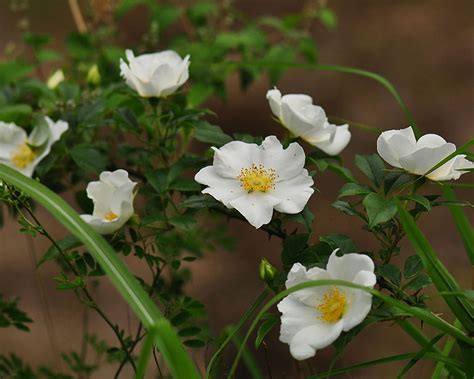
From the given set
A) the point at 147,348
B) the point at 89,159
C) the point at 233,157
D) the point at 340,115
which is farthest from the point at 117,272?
the point at 340,115

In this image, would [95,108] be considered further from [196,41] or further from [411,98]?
[411,98]

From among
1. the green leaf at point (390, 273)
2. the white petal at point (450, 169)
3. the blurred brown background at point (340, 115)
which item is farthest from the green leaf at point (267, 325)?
the blurred brown background at point (340, 115)

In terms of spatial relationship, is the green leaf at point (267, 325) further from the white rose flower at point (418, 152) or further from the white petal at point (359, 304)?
the white rose flower at point (418, 152)

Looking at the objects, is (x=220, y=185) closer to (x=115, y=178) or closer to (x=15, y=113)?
(x=115, y=178)

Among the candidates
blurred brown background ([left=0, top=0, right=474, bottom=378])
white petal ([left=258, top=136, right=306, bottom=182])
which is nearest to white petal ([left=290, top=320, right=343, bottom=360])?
white petal ([left=258, top=136, right=306, bottom=182])

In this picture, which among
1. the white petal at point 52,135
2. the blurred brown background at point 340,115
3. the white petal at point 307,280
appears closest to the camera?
the white petal at point 307,280

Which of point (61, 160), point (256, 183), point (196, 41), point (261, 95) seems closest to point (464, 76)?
point (261, 95)

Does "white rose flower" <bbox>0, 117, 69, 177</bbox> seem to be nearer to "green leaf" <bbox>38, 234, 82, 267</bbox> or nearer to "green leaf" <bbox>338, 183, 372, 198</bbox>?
"green leaf" <bbox>38, 234, 82, 267</bbox>
